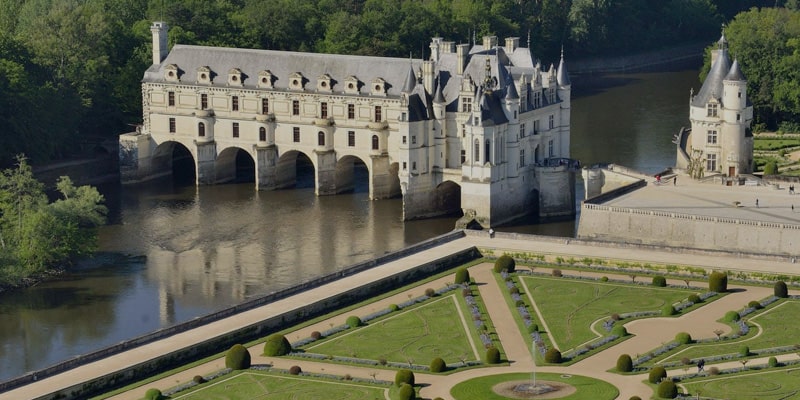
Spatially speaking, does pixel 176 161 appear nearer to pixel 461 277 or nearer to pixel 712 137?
pixel 712 137

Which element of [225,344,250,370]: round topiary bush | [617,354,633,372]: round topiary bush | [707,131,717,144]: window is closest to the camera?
[617,354,633,372]: round topiary bush

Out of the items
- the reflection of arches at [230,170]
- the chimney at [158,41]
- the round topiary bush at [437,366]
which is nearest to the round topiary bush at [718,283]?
the round topiary bush at [437,366]

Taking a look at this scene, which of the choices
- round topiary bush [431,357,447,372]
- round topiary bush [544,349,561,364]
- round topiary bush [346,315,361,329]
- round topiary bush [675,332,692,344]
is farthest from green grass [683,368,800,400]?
round topiary bush [346,315,361,329]

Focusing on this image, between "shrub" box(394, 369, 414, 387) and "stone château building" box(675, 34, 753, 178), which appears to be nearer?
"shrub" box(394, 369, 414, 387)

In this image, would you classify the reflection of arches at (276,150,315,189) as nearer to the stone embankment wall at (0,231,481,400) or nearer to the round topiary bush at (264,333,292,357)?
the stone embankment wall at (0,231,481,400)

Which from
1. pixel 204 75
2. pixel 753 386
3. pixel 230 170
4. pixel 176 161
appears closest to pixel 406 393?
pixel 753 386

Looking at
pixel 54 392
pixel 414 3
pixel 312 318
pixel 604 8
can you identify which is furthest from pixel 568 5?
pixel 54 392

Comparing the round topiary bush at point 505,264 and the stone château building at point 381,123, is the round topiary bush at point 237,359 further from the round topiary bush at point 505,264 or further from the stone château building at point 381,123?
the stone château building at point 381,123
